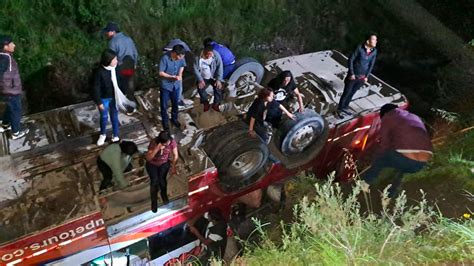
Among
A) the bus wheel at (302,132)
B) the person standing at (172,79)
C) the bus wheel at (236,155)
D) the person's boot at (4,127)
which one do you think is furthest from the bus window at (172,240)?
the person's boot at (4,127)

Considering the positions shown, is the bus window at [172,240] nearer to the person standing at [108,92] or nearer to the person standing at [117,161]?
the person standing at [117,161]

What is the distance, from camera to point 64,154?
17.6ft

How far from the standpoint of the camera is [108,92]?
505 centimetres

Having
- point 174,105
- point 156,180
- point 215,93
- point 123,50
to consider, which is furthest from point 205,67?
point 156,180

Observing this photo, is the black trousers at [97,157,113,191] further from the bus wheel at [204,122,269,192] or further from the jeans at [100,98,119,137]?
the bus wheel at [204,122,269,192]

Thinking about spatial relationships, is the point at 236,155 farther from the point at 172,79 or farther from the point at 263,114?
the point at 172,79

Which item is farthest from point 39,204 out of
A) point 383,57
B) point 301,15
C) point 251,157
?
point 383,57

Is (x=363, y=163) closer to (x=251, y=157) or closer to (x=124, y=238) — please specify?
(x=251, y=157)

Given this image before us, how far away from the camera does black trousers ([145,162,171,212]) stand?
4809 millimetres

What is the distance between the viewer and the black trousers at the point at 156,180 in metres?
4.81

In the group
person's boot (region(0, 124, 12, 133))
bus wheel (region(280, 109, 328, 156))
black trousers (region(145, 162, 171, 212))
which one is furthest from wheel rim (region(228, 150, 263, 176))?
person's boot (region(0, 124, 12, 133))

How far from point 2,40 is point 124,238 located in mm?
2759

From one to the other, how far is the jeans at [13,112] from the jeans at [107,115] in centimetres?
108

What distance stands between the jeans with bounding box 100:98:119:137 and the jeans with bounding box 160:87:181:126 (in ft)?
2.12
